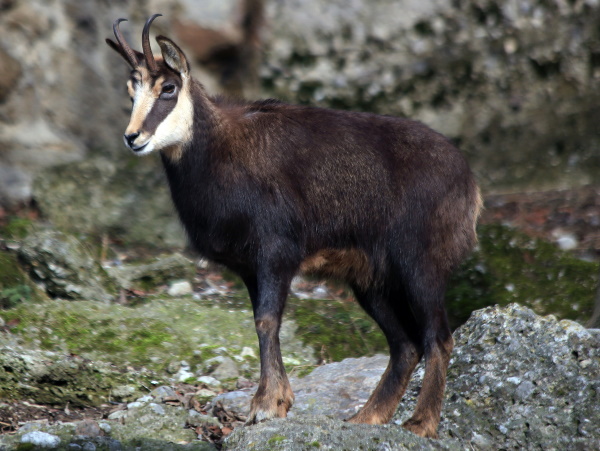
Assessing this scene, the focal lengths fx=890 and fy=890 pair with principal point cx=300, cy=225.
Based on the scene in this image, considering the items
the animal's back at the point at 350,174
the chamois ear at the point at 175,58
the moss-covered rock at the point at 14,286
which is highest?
the chamois ear at the point at 175,58

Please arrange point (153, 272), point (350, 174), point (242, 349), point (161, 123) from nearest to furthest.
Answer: point (161, 123), point (350, 174), point (242, 349), point (153, 272)

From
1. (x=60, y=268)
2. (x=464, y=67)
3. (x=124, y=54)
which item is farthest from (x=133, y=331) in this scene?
(x=464, y=67)

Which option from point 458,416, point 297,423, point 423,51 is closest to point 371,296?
point 458,416

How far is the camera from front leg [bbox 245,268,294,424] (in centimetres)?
457

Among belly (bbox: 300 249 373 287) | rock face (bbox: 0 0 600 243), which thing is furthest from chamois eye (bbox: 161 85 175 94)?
rock face (bbox: 0 0 600 243)

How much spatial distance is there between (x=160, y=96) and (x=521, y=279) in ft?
12.2

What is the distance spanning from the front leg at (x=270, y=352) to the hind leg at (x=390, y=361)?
1.94 feet

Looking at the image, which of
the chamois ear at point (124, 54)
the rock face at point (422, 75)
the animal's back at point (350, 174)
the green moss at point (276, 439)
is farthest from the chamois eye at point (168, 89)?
the rock face at point (422, 75)

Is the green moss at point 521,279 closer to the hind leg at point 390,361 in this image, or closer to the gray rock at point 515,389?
the hind leg at point 390,361

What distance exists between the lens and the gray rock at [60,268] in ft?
24.0

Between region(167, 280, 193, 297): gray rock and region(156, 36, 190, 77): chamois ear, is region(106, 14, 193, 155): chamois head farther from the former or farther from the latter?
region(167, 280, 193, 297): gray rock

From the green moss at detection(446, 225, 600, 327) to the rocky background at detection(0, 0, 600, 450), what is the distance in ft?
0.06

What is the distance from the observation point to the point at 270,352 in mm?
4707

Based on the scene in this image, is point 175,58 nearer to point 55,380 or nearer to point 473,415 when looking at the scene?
point 55,380
